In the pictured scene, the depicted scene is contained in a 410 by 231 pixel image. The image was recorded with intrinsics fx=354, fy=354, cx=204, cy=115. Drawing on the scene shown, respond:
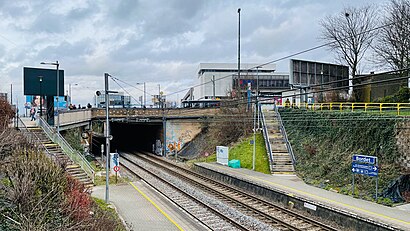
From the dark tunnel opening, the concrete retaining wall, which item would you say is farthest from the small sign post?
the dark tunnel opening

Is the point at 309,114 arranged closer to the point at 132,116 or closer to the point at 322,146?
the point at 322,146

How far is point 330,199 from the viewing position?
15859 mm

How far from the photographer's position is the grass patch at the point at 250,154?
25.2m

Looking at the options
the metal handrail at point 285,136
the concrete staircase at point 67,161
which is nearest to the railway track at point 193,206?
the concrete staircase at point 67,161

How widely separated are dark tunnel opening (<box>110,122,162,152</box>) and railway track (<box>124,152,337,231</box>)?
22.3 meters

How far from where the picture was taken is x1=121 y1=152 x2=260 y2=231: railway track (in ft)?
45.9

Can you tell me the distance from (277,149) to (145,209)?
44.7 feet

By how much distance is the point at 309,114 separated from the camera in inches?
1101

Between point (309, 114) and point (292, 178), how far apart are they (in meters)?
7.92

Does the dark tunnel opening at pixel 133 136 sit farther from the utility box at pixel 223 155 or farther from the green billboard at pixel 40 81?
the utility box at pixel 223 155

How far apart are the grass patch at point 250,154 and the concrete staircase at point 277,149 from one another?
0.71 m

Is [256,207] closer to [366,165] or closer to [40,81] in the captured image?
[366,165]

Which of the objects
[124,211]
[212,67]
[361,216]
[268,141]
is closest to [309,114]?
[268,141]

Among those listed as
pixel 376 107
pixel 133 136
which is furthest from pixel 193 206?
pixel 133 136
